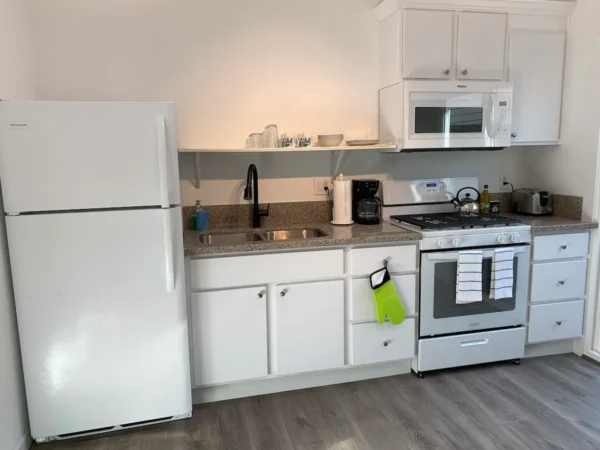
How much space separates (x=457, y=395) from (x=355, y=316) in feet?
2.38

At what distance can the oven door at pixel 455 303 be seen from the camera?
278cm

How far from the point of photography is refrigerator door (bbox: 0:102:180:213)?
6.73ft

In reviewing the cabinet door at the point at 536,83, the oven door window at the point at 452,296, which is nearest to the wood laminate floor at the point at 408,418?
the oven door window at the point at 452,296

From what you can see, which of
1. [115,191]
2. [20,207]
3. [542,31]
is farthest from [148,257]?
[542,31]

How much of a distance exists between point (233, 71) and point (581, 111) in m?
2.28

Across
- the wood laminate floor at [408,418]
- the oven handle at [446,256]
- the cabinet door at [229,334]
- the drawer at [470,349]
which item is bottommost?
the wood laminate floor at [408,418]

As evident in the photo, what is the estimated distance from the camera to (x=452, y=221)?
9.68 feet

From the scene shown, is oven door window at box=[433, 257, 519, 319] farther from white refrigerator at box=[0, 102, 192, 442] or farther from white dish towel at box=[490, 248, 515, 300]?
white refrigerator at box=[0, 102, 192, 442]

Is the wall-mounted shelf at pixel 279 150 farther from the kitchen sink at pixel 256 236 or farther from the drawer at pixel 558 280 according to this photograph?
the drawer at pixel 558 280

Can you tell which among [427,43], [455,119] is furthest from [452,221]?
[427,43]

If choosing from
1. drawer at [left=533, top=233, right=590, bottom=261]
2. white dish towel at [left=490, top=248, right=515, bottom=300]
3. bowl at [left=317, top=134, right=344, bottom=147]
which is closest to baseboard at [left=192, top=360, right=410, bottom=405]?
white dish towel at [left=490, top=248, right=515, bottom=300]

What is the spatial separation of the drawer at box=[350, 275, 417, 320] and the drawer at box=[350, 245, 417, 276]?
0.17 feet

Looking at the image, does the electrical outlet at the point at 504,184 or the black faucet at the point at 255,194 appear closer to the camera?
the black faucet at the point at 255,194

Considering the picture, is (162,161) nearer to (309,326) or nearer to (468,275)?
(309,326)
